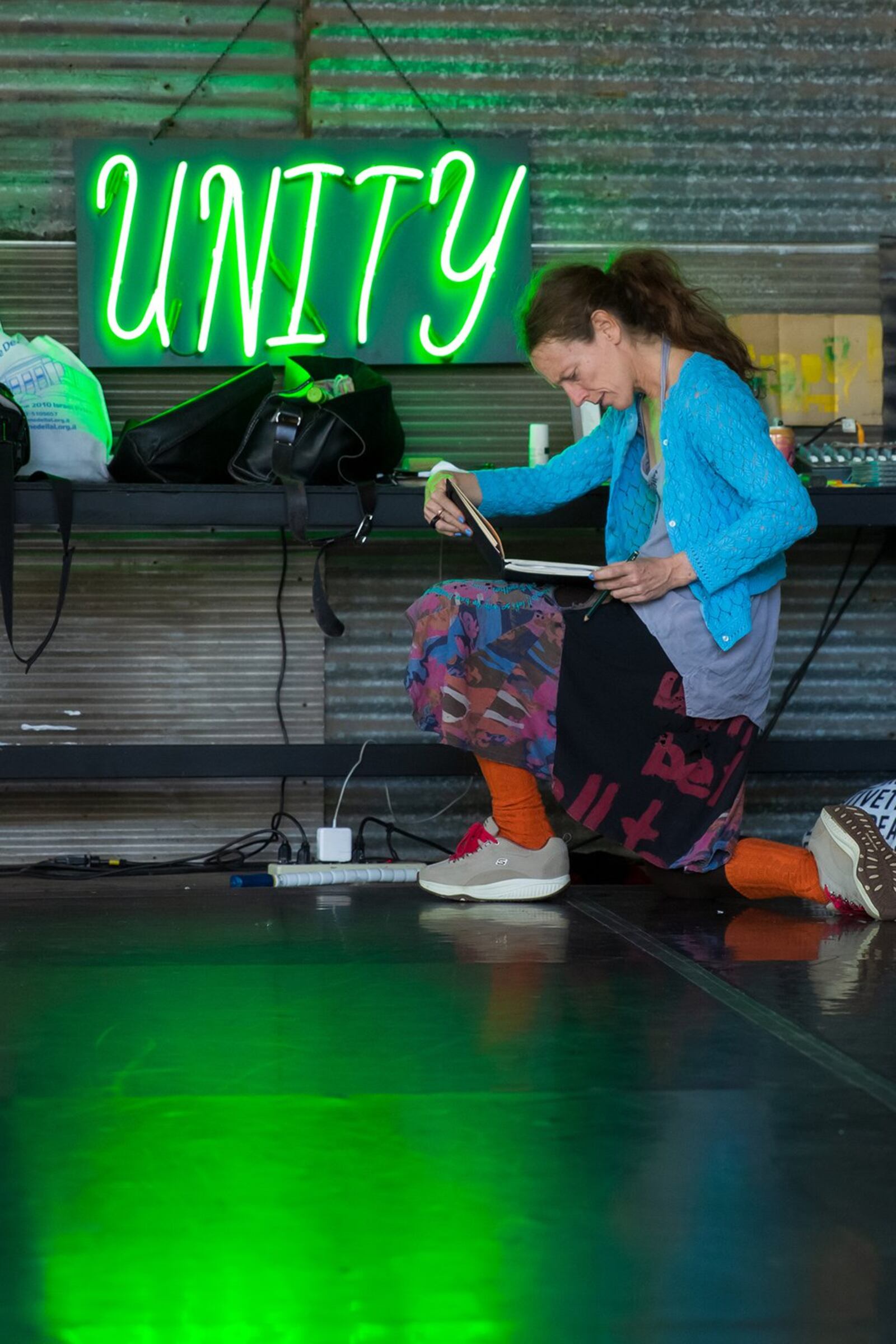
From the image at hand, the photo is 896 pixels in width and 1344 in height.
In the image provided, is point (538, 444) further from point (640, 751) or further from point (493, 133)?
point (640, 751)

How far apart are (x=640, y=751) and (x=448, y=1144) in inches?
54.7

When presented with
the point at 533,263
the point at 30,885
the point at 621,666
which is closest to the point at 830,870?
the point at 621,666

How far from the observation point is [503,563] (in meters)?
2.57

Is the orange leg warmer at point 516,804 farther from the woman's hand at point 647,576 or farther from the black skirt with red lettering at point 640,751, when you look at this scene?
the woman's hand at point 647,576

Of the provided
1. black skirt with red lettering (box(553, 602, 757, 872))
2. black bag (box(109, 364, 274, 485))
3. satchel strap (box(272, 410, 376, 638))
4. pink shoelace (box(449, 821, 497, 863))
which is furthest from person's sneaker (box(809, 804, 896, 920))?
black bag (box(109, 364, 274, 485))

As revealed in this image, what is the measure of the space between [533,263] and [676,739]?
1750mm

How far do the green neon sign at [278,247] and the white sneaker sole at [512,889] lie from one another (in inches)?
62.3

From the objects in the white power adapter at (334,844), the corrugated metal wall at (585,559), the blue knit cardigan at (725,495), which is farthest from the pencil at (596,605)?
the corrugated metal wall at (585,559)

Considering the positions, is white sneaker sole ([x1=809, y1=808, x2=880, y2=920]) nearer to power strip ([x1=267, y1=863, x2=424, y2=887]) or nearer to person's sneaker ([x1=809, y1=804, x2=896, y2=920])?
person's sneaker ([x1=809, y1=804, x2=896, y2=920])

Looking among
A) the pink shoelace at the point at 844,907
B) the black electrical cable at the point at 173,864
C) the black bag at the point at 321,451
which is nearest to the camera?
the pink shoelace at the point at 844,907

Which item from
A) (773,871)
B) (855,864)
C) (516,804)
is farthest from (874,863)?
(516,804)

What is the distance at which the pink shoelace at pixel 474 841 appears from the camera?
2.72 metres

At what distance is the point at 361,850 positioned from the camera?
11.7 feet

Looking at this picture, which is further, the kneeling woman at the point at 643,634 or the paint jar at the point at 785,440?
the paint jar at the point at 785,440
